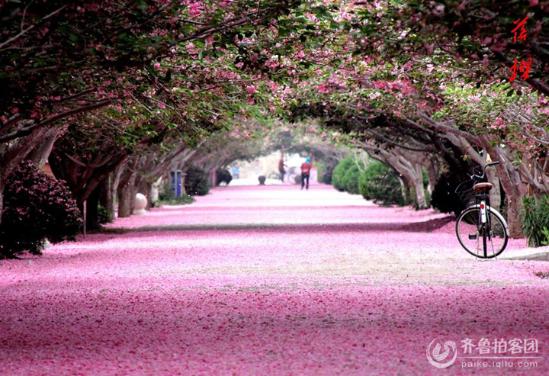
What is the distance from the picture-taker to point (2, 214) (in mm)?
20266

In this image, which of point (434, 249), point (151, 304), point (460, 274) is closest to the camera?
point (151, 304)

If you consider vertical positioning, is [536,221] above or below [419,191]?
below

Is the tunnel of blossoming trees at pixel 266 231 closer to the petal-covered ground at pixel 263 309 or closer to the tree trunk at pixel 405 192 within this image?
the petal-covered ground at pixel 263 309

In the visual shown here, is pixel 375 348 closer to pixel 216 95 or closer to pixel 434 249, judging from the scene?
pixel 216 95

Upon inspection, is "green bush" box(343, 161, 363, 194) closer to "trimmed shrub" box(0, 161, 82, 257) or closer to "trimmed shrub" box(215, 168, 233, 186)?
"trimmed shrub" box(215, 168, 233, 186)

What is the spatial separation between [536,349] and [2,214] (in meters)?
13.0

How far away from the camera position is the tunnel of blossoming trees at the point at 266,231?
30.9 ft

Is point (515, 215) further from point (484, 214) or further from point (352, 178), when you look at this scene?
point (352, 178)

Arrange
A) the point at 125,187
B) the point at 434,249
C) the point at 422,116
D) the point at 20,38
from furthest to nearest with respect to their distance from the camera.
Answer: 1. the point at 125,187
2. the point at 422,116
3. the point at 434,249
4. the point at 20,38

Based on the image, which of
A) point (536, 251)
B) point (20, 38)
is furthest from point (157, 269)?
point (20, 38)

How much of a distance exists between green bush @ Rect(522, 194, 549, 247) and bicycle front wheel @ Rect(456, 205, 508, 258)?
61 centimetres

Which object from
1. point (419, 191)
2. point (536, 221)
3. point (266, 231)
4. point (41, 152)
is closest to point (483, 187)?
point (536, 221)

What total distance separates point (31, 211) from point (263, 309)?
9.21m

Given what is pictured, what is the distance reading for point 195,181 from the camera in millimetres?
67750
